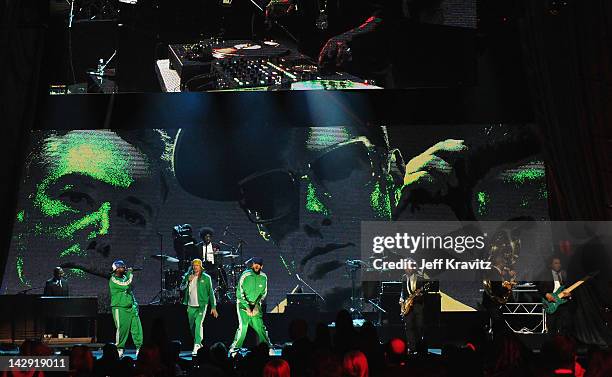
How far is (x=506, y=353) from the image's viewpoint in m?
5.36

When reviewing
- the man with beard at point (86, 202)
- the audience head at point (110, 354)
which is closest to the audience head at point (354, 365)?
the audience head at point (110, 354)

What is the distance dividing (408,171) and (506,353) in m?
6.65

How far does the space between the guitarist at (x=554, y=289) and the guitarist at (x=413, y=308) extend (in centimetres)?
144

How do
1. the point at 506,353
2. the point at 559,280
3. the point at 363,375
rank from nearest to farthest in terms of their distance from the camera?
the point at 363,375 → the point at 506,353 → the point at 559,280

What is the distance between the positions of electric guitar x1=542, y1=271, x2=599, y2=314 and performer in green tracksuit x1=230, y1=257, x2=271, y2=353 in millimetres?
3339

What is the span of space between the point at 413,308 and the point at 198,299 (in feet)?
8.38

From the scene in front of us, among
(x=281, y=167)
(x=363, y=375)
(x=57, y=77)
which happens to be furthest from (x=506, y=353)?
(x=57, y=77)

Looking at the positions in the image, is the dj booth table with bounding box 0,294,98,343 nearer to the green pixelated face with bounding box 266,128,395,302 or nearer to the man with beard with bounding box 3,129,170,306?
the man with beard with bounding box 3,129,170,306

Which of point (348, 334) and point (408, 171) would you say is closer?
point (348, 334)

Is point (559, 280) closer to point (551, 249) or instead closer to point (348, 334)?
point (551, 249)

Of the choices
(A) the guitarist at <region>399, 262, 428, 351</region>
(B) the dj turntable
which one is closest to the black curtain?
(A) the guitarist at <region>399, 262, 428, 351</region>

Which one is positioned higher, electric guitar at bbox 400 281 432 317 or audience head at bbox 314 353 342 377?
electric guitar at bbox 400 281 432 317

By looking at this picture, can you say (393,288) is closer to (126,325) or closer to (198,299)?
(198,299)

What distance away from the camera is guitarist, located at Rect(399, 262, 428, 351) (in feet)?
36.0
